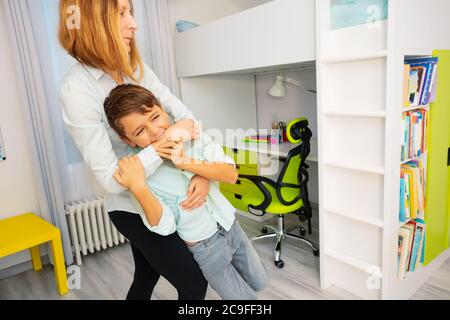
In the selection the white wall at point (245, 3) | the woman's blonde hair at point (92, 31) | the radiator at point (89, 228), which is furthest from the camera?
the white wall at point (245, 3)

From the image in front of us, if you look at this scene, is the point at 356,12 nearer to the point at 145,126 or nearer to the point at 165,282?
the point at 145,126

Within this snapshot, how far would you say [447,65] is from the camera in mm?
1861

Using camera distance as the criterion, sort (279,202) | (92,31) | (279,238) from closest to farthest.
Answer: (92,31)
(279,202)
(279,238)

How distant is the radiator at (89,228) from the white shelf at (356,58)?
6.25ft

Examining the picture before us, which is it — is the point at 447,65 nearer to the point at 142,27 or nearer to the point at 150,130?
the point at 150,130

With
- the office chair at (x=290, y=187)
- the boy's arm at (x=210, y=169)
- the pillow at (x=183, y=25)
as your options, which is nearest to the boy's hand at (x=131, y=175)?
the boy's arm at (x=210, y=169)

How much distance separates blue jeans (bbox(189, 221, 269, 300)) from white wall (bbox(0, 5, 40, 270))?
194 cm

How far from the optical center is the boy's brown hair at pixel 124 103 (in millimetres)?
919

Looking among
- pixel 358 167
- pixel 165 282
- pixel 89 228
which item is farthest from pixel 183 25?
pixel 165 282

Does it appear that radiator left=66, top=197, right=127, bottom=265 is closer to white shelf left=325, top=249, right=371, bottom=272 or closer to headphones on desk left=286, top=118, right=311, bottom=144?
headphones on desk left=286, top=118, right=311, bottom=144

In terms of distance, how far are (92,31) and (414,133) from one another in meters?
1.59

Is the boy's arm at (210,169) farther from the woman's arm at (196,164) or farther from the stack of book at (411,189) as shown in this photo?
the stack of book at (411,189)

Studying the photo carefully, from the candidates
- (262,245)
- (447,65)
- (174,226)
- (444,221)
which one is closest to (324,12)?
(447,65)

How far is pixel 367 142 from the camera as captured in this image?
170cm
